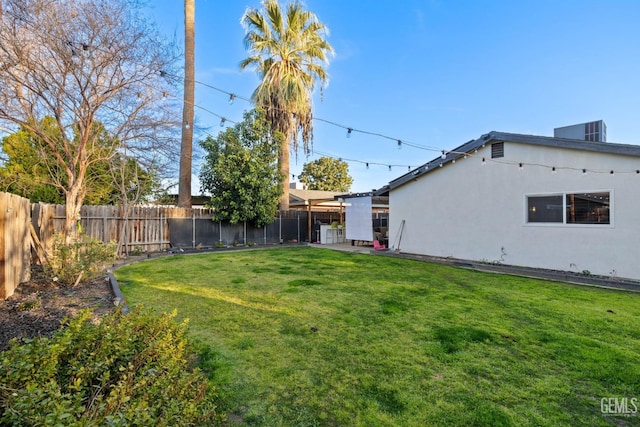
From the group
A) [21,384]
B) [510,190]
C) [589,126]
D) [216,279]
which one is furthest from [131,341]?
[589,126]

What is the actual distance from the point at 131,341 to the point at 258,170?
36.7 feet

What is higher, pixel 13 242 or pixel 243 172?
pixel 243 172

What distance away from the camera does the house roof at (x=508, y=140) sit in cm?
635

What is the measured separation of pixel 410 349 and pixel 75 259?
5513 millimetres

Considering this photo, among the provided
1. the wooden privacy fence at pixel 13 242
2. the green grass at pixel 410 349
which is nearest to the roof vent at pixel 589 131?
the green grass at pixel 410 349

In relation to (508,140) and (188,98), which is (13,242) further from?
(508,140)

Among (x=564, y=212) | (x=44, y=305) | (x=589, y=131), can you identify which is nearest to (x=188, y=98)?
(x=44, y=305)

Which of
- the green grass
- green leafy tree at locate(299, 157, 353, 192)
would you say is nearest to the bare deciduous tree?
the green grass

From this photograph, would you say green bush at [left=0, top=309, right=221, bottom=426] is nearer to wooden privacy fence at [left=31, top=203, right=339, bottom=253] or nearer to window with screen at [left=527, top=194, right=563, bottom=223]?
wooden privacy fence at [left=31, top=203, right=339, bottom=253]

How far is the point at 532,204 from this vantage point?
782 cm

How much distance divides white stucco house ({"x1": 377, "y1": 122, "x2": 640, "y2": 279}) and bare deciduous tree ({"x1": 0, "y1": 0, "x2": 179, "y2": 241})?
8.26 meters

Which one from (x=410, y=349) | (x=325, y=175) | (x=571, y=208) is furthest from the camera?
(x=325, y=175)

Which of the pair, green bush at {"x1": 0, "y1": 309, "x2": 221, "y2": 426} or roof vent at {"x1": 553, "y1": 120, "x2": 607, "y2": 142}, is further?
roof vent at {"x1": 553, "y1": 120, "x2": 607, "y2": 142}

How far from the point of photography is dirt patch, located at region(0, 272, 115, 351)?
308cm
